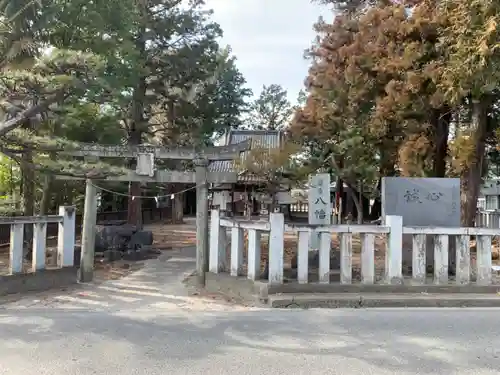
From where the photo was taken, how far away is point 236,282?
323 inches

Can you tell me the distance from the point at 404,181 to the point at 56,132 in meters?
8.02

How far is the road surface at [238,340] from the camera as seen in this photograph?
450 centimetres

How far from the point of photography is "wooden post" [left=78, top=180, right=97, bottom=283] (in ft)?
32.1

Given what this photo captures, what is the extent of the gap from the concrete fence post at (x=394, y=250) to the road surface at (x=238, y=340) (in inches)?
37.6

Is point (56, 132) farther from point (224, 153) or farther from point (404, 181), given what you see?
point (404, 181)

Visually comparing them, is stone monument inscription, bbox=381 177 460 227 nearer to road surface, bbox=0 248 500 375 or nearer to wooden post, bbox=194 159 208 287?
road surface, bbox=0 248 500 375

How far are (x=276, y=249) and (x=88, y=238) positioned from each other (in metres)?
4.41

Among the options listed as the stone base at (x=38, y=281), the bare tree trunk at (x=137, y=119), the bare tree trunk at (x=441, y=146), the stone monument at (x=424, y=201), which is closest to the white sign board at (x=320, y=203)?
the stone monument at (x=424, y=201)

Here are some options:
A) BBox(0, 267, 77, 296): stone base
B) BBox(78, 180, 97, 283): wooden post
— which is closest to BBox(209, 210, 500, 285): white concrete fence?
BBox(78, 180, 97, 283): wooden post

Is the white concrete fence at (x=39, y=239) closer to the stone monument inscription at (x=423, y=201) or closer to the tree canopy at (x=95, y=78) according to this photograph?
the tree canopy at (x=95, y=78)

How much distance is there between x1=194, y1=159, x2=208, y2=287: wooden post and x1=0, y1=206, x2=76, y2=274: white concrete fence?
101 inches

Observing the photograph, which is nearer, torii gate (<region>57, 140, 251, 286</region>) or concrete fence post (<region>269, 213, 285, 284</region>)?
concrete fence post (<region>269, 213, 285, 284</region>)

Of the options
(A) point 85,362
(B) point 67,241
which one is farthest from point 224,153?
(A) point 85,362

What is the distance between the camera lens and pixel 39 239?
355 inches
